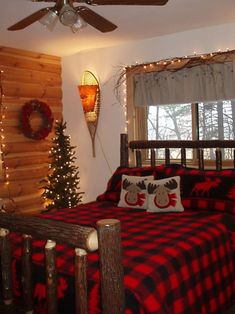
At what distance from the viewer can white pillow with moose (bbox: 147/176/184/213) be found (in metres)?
3.23

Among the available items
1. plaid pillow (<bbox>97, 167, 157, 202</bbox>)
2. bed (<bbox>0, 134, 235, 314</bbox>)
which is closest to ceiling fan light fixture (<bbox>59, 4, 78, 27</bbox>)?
bed (<bbox>0, 134, 235, 314</bbox>)

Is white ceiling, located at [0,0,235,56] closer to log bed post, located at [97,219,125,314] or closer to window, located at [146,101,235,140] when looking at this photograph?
window, located at [146,101,235,140]

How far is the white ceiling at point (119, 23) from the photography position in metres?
3.35

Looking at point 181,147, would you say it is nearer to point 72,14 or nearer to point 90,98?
point 90,98

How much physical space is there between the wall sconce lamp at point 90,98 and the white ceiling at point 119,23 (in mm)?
406

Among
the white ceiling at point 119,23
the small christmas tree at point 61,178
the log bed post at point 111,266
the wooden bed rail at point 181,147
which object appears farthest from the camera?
the small christmas tree at point 61,178

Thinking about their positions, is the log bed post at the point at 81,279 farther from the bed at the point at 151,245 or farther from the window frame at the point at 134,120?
the window frame at the point at 134,120

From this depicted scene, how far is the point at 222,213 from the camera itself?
311 cm

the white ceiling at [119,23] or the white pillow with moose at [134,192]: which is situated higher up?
the white ceiling at [119,23]

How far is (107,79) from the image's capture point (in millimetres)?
4891

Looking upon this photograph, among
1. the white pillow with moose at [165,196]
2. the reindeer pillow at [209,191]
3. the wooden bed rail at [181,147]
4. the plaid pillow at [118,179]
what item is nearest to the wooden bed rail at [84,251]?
the white pillow with moose at [165,196]

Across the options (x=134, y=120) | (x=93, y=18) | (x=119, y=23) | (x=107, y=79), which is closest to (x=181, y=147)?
(x=134, y=120)

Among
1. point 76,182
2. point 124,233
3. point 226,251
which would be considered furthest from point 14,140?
point 226,251

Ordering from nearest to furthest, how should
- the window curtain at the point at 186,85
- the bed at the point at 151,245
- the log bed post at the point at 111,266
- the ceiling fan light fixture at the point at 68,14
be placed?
the log bed post at the point at 111,266, the bed at the point at 151,245, the ceiling fan light fixture at the point at 68,14, the window curtain at the point at 186,85
